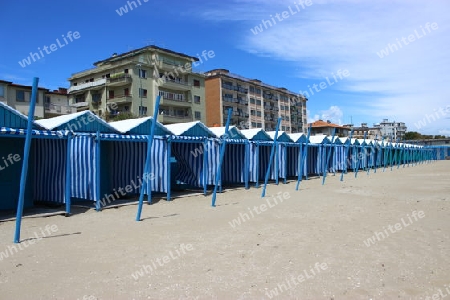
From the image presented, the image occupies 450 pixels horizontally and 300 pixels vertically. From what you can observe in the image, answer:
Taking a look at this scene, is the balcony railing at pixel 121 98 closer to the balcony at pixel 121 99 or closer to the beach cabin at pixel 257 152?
the balcony at pixel 121 99

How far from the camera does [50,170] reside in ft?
32.7

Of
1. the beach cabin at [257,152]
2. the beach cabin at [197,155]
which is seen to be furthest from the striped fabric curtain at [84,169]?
the beach cabin at [257,152]

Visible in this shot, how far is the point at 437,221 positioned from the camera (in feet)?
25.5

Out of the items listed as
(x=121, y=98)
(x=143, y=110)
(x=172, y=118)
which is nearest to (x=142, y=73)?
(x=121, y=98)

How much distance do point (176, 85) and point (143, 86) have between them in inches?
213

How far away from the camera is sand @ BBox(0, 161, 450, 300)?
409 centimetres

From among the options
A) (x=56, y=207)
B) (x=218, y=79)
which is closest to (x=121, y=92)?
(x=218, y=79)

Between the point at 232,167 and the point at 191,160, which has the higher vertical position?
the point at 191,160

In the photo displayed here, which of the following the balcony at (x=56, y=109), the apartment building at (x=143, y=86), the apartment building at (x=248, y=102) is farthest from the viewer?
the apartment building at (x=248, y=102)

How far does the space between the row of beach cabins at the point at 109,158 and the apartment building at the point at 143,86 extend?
29639 mm

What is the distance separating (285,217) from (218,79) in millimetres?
50999

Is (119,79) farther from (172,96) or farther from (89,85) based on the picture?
(172,96)

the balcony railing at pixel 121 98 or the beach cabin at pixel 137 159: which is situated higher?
the balcony railing at pixel 121 98

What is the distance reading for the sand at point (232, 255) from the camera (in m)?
4.09
